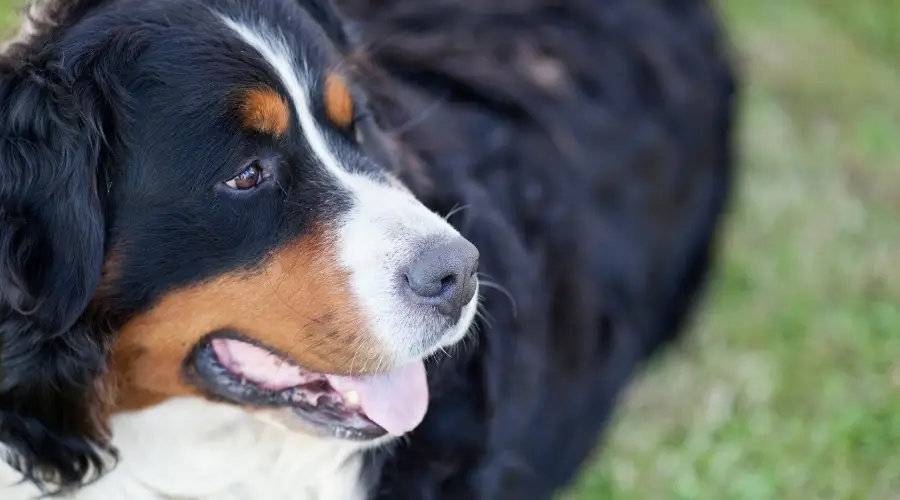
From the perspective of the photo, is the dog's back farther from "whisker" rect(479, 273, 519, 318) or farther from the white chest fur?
the white chest fur

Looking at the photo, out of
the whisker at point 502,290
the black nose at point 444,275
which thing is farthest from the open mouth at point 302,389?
the whisker at point 502,290

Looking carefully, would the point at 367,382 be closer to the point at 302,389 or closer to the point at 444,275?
the point at 302,389

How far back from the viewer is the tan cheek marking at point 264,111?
2381 mm

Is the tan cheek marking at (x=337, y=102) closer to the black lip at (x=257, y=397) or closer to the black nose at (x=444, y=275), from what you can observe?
the black nose at (x=444, y=275)

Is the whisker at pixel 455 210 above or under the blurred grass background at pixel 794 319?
above

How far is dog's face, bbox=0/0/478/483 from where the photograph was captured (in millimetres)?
2328

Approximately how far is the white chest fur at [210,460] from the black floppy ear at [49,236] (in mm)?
219

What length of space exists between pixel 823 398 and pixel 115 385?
9.33 feet

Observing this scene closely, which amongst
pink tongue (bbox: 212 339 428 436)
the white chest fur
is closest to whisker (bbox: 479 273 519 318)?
pink tongue (bbox: 212 339 428 436)

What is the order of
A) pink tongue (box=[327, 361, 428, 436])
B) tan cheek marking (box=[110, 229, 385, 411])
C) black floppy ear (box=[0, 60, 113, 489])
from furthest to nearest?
1. pink tongue (box=[327, 361, 428, 436])
2. tan cheek marking (box=[110, 229, 385, 411])
3. black floppy ear (box=[0, 60, 113, 489])

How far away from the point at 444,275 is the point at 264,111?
55 cm

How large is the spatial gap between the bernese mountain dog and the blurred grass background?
1.03 m

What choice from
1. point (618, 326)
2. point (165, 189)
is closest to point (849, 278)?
point (618, 326)

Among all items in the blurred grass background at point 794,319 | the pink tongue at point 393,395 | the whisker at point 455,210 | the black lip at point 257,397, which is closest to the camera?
the black lip at point 257,397
